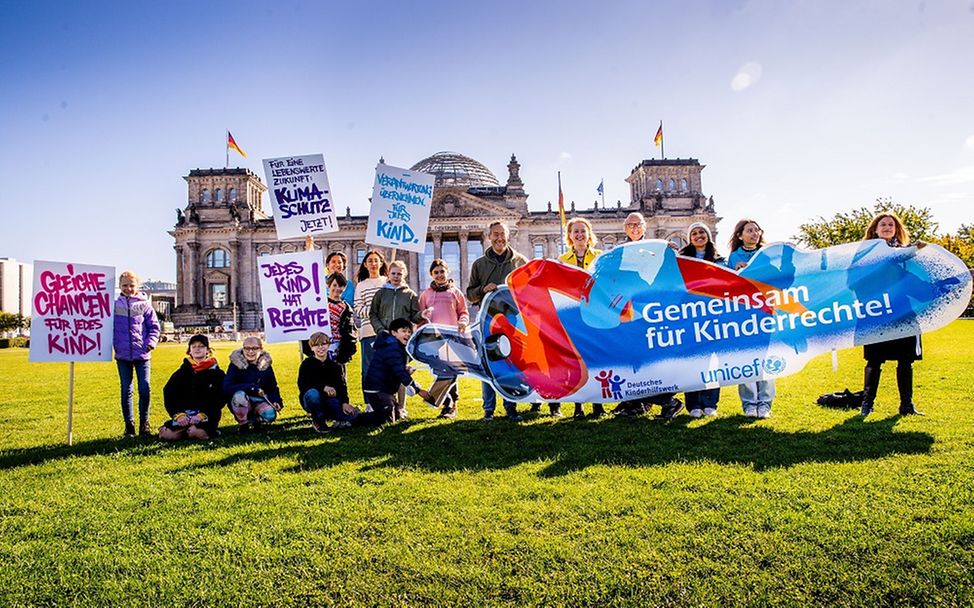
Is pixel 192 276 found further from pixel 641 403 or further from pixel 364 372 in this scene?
pixel 641 403

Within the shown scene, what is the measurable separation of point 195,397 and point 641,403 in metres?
6.07

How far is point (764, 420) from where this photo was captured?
7.47 m

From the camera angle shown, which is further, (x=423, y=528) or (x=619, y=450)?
(x=619, y=450)

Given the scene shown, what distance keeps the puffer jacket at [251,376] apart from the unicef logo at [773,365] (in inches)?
249

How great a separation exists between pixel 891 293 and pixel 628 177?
7241 centimetres

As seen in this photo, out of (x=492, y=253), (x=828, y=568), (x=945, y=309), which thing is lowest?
(x=828, y=568)

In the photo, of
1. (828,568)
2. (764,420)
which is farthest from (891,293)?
(828,568)

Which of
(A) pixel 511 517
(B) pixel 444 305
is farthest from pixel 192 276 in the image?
(A) pixel 511 517

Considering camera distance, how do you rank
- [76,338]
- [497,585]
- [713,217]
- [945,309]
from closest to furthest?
1. [497,585]
2. [945,309]
3. [76,338]
4. [713,217]

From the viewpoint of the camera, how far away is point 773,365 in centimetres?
700

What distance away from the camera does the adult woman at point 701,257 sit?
793cm

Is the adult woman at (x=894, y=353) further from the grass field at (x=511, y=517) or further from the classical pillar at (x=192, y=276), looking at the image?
the classical pillar at (x=192, y=276)

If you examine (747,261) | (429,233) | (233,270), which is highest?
(429,233)

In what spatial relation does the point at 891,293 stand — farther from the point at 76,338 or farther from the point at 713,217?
the point at 713,217
